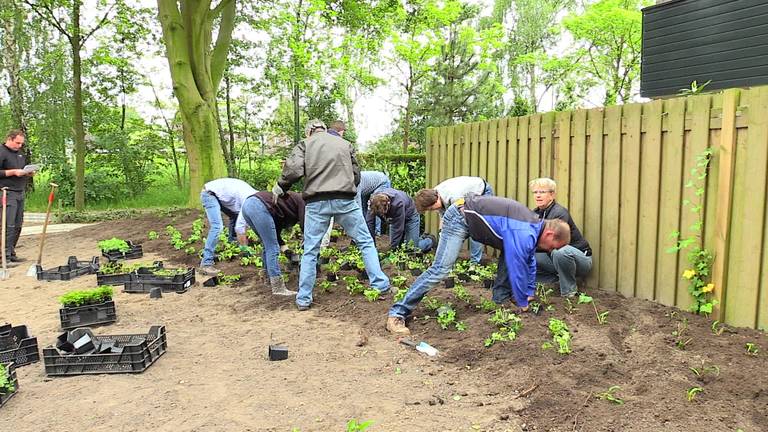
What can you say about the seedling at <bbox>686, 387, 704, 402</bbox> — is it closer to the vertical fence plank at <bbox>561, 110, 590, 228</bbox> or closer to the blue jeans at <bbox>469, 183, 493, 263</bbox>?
the vertical fence plank at <bbox>561, 110, 590, 228</bbox>

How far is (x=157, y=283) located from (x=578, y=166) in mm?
5068

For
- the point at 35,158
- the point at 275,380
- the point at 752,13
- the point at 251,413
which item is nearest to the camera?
the point at 251,413

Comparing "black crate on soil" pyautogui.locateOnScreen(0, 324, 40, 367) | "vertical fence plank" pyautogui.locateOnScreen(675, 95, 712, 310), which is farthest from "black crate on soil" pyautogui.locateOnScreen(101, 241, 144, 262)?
"vertical fence plank" pyautogui.locateOnScreen(675, 95, 712, 310)

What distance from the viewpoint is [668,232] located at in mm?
4684

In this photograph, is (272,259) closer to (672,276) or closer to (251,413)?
(251,413)

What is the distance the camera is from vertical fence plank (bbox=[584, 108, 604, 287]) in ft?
17.9

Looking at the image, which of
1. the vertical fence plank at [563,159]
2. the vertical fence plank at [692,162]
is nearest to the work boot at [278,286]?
the vertical fence plank at [563,159]

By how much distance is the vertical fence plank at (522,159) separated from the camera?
6.60m

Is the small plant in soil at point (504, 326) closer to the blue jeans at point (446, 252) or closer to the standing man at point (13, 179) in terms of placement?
the blue jeans at point (446, 252)

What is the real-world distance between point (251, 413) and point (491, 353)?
5.87 ft

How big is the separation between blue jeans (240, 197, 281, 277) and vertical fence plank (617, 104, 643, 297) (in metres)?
3.59

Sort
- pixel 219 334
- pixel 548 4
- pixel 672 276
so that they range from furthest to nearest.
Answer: pixel 548 4 → pixel 219 334 → pixel 672 276

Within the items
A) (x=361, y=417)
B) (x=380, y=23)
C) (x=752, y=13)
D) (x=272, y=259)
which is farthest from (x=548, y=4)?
(x=361, y=417)

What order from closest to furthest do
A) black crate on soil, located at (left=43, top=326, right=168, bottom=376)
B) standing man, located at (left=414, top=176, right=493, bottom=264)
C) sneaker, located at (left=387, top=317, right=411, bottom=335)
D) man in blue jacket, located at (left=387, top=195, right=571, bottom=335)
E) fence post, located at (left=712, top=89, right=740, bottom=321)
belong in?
black crate on soil, located at (left=43, top=326, right=168, bottom=376), fence post, located at (left=712, top=89, right=740, bottom=321), man in blue jacket, located at (left=387, top=195, right=571, bottom=335), sneaker, located at (left=387, top=317, right=411, bottom=335), standing man, located at (left=414, top=176, right=493, bottom=264)
